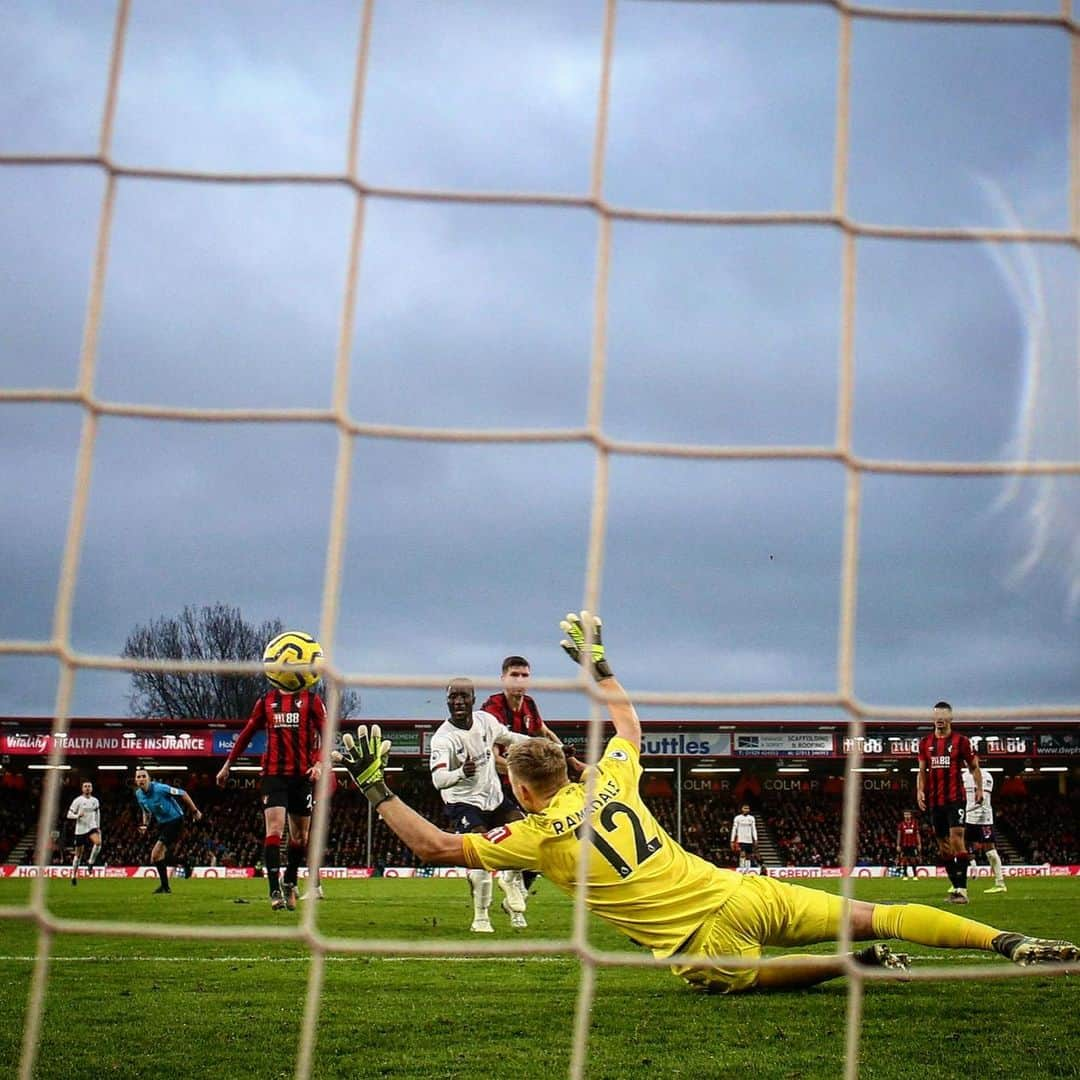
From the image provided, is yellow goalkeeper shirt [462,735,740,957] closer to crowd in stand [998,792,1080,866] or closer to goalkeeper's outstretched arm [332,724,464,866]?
goalkeeper's outstretched arm [332,724,464,866]

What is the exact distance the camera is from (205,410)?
9.84 feet

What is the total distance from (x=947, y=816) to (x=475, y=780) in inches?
178

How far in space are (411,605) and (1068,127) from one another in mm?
2474

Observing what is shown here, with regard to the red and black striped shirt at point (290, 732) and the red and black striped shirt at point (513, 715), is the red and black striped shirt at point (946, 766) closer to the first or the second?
the red and black striped shirt at point (513, 715)

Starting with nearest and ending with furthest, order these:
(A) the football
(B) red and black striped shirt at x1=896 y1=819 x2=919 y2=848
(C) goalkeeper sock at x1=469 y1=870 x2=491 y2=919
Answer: (A) the football → (C) goalkeeper sock at x1=469 y1=870 x2=491 y2=919 → (B) red and black striped shirt at x1=896 y1=819 x2=919 y2=848

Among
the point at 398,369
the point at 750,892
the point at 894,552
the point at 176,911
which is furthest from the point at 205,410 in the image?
the point at 176,911

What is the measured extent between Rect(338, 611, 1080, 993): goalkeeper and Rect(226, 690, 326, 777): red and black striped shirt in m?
4.02

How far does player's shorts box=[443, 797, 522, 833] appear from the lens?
7926mm

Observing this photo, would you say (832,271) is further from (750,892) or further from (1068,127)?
(750,892)

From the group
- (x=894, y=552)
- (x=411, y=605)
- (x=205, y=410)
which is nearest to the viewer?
(x=205, y=410)

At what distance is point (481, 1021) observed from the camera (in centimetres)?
426

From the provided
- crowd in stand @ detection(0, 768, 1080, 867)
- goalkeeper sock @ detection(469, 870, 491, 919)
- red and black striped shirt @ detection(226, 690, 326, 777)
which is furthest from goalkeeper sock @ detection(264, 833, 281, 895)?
crowd in stand @ detection(0, 768, 1080, 867)

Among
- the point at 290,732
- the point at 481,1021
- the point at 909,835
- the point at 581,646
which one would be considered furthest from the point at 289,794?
the point at 909,835

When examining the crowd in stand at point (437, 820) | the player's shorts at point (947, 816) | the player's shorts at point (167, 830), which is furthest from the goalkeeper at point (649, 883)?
the crowd in stand at point (437, 820)
